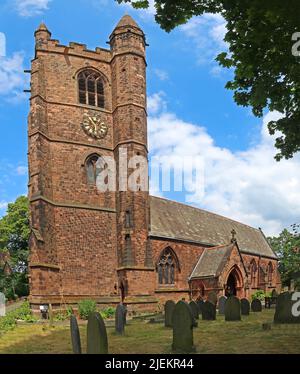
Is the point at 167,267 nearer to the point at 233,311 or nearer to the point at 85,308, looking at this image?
the point at 85,308

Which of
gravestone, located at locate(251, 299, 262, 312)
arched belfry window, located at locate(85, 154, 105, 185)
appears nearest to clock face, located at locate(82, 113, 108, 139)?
arched belfry window, located at locate(85, 154, 105, 185)

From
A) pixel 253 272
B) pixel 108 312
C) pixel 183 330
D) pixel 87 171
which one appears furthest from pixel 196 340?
pixel 253 272

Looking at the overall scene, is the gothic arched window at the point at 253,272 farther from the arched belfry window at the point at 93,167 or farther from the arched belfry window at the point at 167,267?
the arched belfry window at the point at 93,167

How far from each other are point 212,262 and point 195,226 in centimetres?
563

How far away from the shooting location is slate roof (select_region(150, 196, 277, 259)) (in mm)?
30219

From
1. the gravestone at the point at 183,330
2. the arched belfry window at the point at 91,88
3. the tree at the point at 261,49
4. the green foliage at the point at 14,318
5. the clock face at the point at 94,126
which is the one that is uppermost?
the arched belfry window at the point at 91,88

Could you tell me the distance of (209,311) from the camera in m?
17.3

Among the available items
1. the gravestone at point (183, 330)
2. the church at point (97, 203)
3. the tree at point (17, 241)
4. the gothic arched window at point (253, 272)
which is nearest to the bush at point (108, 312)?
the church at point (97, 203)

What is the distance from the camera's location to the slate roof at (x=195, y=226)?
30.2 meters

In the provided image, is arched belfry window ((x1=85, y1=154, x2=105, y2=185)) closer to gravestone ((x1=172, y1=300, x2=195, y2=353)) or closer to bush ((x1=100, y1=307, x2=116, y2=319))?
bush ((x1=100, y1=307, x2=116, y2=319))

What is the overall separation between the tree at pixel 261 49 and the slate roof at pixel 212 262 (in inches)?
779
